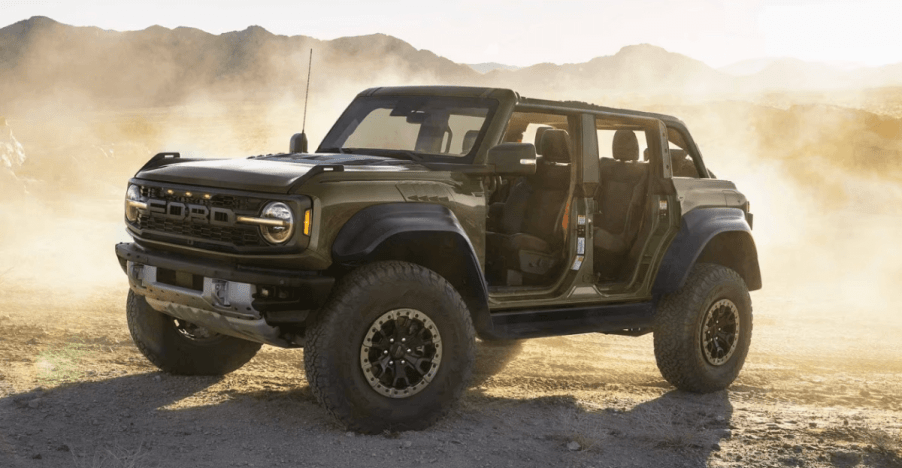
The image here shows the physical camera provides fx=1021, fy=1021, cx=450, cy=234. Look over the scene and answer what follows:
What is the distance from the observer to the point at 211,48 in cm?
12150

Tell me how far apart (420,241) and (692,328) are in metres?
Result: 2.53

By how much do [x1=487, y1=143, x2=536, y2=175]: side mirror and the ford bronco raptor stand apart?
2cm

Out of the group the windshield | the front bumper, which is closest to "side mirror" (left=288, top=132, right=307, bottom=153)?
the windshield

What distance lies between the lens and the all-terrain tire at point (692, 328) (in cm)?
738

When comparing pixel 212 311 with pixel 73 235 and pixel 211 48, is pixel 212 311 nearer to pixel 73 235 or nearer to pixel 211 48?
pixel 73 235

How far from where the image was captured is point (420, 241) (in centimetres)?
592

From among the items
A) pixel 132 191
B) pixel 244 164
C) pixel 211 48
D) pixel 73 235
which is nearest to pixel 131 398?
pixel 132 191

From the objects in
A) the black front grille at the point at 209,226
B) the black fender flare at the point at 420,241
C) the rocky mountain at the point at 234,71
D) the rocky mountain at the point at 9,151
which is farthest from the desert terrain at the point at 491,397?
the rocky mountain at the point at 234,71

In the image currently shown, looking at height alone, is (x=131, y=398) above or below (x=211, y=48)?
below

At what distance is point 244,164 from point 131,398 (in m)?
1.89

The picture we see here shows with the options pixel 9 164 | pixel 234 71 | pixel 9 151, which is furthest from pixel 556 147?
pixel 234 71

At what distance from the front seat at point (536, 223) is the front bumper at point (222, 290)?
1.78 metres

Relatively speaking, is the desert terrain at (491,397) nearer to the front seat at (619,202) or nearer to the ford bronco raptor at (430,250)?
the ford bronco raptor at (430,250)

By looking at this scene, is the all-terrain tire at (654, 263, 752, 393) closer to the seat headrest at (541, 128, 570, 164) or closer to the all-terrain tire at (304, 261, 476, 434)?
the seat headrest at (541, 128, 570, 164)
